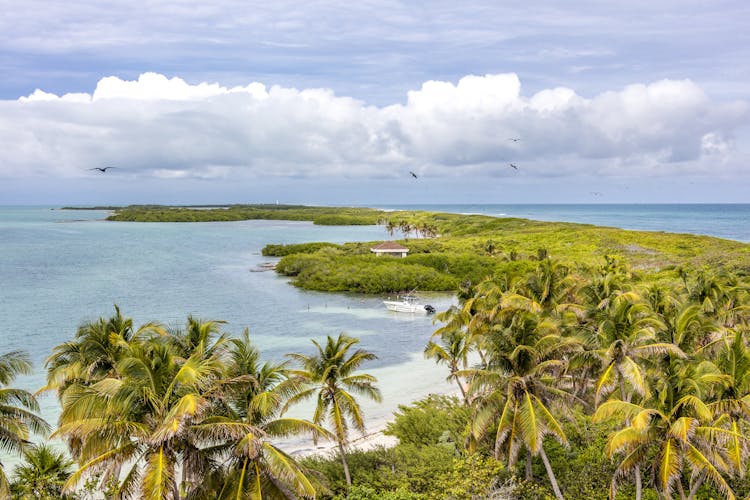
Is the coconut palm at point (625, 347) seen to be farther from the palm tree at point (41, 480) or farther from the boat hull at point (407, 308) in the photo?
the boat hull at point (407, 308)

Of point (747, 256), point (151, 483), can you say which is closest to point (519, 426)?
point (151, 483)

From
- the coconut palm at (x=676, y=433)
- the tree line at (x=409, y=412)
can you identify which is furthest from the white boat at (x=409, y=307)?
the coconut palm at (x=676, y=433)

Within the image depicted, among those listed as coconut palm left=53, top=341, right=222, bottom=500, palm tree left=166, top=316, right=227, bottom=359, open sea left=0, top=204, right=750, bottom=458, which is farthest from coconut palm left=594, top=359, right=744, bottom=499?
open sea left=0, top=204, right=750, bottom=458

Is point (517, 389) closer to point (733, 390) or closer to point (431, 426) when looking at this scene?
point (733, 390)

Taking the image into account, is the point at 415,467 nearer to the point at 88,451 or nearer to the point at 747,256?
the point at 88,451

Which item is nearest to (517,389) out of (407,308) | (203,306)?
(407,308)

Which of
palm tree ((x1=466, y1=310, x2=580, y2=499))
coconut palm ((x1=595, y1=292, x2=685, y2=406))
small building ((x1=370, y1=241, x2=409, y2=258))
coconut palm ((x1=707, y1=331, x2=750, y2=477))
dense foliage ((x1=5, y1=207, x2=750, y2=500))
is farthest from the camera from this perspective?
small building ((x1=370, y1=241, x2=409, y2=258))

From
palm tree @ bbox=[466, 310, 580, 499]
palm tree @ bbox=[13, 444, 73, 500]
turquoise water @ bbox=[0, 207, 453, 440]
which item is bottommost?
turquoise water @ bbox=[0, 207, 453, 440]

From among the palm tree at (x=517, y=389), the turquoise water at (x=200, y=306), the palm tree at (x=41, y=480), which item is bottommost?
the turquoise water at (x=200, y=306)

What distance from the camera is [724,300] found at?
3475cm

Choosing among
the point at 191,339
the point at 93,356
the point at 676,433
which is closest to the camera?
the point at 676,433

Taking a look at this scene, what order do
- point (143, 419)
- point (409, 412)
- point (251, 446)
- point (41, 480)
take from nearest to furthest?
point (251, 446) < point (143, 419) < point (41, 480) < point (409, 412)

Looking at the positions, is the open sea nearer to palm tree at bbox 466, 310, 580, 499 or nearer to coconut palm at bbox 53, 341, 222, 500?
palm tree at bbox 466, 310, 580, 499

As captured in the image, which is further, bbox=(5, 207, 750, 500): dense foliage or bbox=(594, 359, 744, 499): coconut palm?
bbox=(594, 359, 744, 499): coconut palm
